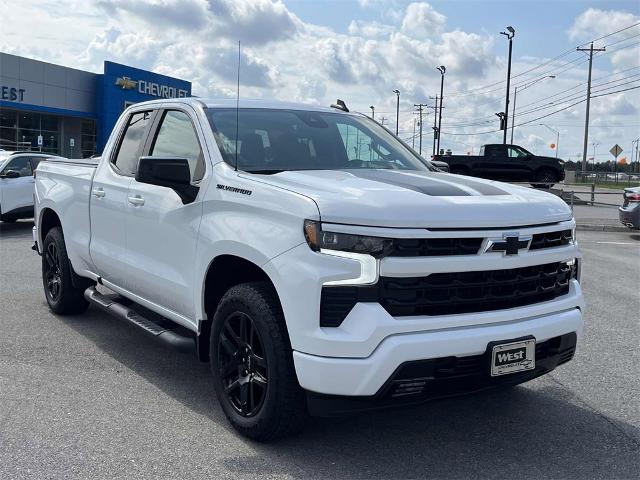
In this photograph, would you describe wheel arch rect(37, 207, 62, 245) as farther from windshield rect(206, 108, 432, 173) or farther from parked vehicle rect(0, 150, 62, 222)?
parked vehicle rect(0, 150, 62, 222)

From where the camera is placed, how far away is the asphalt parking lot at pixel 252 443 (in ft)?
11.5

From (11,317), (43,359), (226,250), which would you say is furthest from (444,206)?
(11,317)

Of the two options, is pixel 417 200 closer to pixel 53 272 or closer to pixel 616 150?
pixel 53 272

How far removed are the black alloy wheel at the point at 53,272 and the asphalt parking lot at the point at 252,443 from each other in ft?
2.57

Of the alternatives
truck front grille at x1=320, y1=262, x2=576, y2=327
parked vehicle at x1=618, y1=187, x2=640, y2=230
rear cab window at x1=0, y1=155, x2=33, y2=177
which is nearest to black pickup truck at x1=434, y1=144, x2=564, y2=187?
parked vehicle at x1=618, y1=187, x2=640, y2=230

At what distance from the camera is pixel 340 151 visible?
4.79m

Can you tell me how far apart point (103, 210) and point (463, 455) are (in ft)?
11.0

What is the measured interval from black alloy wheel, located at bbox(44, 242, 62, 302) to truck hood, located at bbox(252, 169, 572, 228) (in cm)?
346

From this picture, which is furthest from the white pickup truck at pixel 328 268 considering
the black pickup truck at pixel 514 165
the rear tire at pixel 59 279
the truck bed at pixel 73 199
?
the black pickup truck at pixel 514 165

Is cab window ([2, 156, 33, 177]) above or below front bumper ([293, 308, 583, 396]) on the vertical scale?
above

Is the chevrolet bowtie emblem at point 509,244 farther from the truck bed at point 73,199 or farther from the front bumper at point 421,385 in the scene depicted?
the truck bed at point 73,199

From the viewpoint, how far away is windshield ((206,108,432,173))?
4.37 meters

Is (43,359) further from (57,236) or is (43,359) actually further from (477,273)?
(477,273)

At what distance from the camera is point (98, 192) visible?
5508mm
